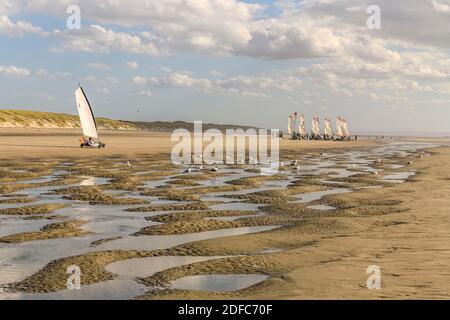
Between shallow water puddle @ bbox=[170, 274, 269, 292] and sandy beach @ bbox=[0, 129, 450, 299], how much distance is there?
0.07 ft

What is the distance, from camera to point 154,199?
61.8 ft

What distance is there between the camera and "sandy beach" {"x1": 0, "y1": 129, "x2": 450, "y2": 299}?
837 cm

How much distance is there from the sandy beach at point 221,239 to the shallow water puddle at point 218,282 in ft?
0.07

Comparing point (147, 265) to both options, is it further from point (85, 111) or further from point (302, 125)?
point (302, 125)

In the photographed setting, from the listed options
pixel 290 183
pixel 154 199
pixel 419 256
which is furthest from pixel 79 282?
pixel 290 183

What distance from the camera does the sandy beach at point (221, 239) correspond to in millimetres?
8367

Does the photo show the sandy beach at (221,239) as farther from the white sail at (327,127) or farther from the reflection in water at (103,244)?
the white sail at (327,127)

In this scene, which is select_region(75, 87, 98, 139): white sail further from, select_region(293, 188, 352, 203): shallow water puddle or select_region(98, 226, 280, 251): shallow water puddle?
select_region(98, 226, 280, 251): shallow water puddle

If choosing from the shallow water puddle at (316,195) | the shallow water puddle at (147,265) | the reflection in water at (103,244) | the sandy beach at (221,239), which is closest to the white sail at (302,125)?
the sandy beach at (221,239)
